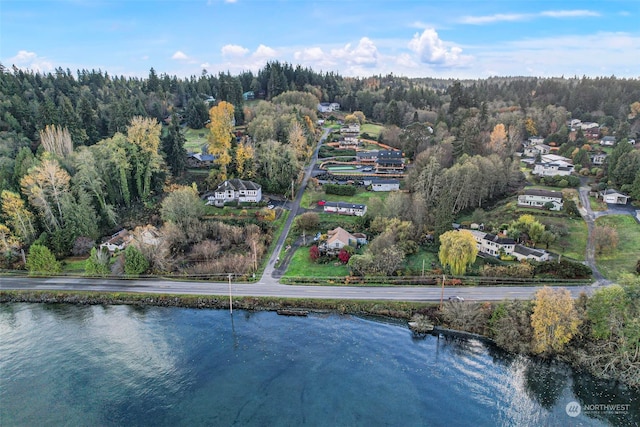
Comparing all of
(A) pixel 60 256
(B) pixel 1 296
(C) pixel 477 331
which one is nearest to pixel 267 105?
(A) pixel 60 256

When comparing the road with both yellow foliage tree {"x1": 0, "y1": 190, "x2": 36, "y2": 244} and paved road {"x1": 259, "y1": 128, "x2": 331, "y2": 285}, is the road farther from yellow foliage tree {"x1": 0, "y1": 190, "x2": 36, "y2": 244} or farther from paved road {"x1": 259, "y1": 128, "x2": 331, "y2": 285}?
yellow foliage tree {"x1": 0, "y1": 190, "x2": 36, "y2": 244}

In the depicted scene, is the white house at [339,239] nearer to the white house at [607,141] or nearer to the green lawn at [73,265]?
the green lawn at [73,265]

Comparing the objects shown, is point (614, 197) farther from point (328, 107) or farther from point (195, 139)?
point (328, 107)

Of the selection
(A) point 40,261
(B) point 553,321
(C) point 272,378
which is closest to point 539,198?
(B) point 553,321

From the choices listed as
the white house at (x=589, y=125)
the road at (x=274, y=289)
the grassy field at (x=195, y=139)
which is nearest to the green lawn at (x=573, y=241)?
the road at (x=274, y=289)

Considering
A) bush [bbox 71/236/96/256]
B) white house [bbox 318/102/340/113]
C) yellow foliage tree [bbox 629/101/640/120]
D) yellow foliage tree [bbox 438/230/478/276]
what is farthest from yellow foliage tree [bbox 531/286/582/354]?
white house [bbox 318/102/340/113]

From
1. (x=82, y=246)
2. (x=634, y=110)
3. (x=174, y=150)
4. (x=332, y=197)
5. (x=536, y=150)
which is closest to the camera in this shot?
(x=82, y=246)
